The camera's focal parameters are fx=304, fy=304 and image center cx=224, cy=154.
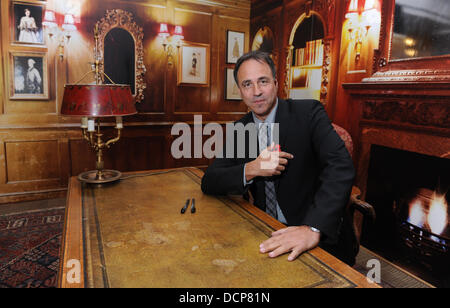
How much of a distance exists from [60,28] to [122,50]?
868 millimetres

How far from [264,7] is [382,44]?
2.72 meters

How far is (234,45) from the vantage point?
5645 mm

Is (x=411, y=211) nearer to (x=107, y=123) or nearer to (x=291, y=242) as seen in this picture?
(x=291, y=242)

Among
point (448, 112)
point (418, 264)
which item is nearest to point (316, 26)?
point (448, 112)

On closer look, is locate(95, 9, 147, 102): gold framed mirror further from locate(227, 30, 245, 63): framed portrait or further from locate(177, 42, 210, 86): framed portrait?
locate(227, 30, 245, 63): framed portrait

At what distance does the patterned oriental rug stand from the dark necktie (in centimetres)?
185

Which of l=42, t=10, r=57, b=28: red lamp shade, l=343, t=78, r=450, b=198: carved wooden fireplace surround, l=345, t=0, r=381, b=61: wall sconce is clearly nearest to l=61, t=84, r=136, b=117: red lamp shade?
l=343, t=78, r=450, b=198: carved wooden fireplace surround

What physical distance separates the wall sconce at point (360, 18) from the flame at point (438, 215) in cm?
174

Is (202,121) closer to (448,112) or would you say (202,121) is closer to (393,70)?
(393,70)

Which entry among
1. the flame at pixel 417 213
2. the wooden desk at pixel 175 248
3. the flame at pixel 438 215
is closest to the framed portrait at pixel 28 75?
the wooden desk at pixel 175 248

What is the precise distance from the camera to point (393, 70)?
3.11 m

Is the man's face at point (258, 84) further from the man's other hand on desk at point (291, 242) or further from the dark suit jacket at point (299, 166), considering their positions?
the man's other hand on desk at point (291, 242)

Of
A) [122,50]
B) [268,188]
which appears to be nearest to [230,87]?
[122,50]

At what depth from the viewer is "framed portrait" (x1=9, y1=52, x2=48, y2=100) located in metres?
4.20
